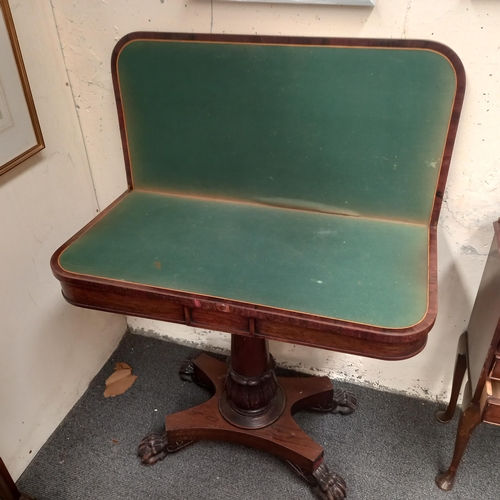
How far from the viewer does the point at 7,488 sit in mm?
1330

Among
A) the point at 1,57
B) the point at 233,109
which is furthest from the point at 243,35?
the point at 1,57

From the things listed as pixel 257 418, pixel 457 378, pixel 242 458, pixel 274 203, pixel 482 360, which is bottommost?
pixel 242 458

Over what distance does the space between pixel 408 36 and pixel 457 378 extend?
3.22 ft

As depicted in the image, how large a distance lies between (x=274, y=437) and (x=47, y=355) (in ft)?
2.46

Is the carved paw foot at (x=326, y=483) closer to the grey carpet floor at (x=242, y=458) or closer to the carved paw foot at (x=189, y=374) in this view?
the grey carpet floor at (x=242, y=458)

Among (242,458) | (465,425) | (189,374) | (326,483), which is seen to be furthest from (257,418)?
(465,425)

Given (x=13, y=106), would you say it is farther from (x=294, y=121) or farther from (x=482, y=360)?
(x=482, y=360)

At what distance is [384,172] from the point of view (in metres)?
1.25

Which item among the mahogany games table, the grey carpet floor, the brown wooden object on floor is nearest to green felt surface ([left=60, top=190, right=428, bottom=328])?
the mahogany games table

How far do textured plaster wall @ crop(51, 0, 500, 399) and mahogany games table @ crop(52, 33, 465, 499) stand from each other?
0.14 feet

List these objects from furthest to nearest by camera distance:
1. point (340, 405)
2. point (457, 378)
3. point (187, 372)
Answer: point (187, 372)
point (340, 405)
point (457, 378)

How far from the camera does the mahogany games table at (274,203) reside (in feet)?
3.40

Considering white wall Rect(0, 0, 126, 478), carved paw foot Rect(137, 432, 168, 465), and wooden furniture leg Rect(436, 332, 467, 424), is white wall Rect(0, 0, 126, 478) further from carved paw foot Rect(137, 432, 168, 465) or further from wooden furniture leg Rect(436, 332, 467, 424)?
wooden furniture leg Rect(436, 332, 467, 424)

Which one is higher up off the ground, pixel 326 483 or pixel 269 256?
pixel 269 256
